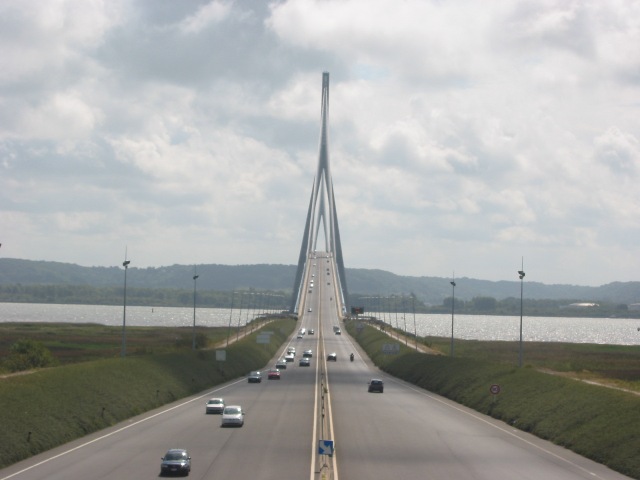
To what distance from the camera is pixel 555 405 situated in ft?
202

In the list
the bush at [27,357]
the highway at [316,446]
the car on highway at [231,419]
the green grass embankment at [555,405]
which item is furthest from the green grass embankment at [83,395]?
the green grass embankment at [555,405]

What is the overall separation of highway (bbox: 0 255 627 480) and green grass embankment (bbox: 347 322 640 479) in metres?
1.11

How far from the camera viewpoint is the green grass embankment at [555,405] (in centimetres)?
4853

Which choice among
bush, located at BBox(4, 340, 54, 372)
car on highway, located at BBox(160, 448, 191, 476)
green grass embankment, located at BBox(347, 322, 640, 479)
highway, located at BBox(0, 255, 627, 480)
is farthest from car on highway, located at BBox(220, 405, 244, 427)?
bush, located at BBox(4, 340, 54, 372)

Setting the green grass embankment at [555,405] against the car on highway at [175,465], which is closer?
the car on highway at [175,465]

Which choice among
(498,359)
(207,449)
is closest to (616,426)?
(207,449)

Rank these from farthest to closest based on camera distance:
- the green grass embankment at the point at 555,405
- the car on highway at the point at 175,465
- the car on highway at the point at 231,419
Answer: the car on highway at the point at 231,419 → the green grass embankment at the point at 555,405 → the car on highway at the point at 175,465

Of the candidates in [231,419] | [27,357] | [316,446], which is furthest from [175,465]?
[27,357]

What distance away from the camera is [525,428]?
6178cm

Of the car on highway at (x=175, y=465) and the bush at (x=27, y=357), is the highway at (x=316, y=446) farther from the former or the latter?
the bush at (x=27, y=357)

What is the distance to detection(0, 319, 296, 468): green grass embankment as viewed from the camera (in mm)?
48562

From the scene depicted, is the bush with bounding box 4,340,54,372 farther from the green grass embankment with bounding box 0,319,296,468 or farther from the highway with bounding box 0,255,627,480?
the highway with bounding box 0,255,627,480

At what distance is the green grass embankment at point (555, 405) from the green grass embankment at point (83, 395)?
25.5 metres

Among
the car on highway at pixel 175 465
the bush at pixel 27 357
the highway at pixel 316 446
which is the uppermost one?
the bush at pixel 27 357
